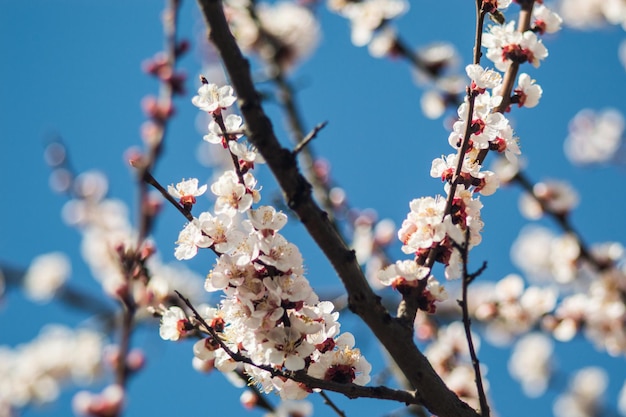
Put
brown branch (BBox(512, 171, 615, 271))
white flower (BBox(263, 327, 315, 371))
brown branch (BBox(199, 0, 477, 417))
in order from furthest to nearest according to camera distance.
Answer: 1. brown branch (BBox(512, 171, 615, 271))
2. white flower (BBox(263, 327, 315, 371))
3. brown branch (BBox(199, 0, 477, 417))

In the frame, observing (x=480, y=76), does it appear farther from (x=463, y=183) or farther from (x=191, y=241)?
(x=191, y=241)

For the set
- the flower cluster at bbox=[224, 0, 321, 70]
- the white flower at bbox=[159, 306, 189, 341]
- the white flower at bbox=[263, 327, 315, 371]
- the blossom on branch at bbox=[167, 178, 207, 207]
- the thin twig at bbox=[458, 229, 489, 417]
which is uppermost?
the flower cluster at bbox=[224, 0, 321, 70]

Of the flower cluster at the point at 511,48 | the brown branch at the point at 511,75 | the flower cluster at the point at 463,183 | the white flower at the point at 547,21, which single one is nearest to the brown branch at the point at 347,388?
Answer: the flower cluster at the point at 463,183

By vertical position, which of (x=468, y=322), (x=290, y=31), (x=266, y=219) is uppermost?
(x=290, y=31)

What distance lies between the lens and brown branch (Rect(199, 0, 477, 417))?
60.4 inches

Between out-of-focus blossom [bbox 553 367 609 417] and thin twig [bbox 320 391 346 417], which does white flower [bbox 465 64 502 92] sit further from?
out-of-focus blossom [bbox 553 367 609 417]

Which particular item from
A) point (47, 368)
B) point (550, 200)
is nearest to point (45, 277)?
point (47, 368)

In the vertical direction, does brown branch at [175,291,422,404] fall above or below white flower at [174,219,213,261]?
below

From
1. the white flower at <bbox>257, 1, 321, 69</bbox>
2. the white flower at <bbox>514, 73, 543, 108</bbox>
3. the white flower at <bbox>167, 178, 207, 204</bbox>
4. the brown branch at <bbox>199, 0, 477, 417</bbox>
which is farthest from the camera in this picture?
the white flower at <bbox>257, 1, 321, 69</bbox>

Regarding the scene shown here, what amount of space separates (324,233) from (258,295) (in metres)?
0.27

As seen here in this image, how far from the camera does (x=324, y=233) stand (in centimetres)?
160

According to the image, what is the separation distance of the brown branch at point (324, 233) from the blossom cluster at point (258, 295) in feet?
0.48

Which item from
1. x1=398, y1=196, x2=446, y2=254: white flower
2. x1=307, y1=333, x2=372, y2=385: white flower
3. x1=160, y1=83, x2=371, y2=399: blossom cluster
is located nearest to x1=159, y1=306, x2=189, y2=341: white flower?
x1=160, y1=83, x2=371, y2=399: blossom cluster

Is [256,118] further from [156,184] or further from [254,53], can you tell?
[254,53]
